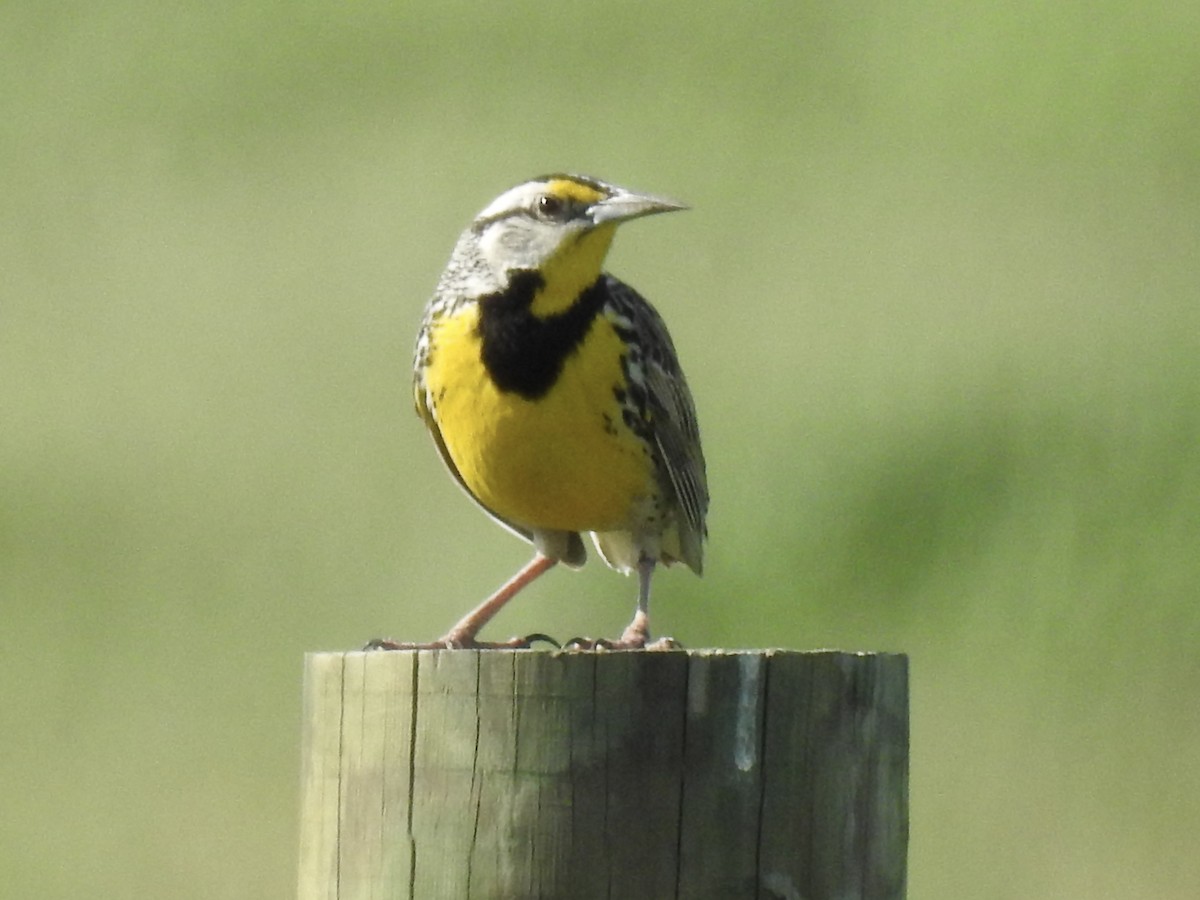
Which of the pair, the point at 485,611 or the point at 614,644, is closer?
the point at 614,644

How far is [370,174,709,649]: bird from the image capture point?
4.42 metres

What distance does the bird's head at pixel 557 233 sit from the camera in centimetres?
445

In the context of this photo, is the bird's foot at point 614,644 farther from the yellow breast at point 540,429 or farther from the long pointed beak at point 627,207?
the long pointed beak at point 627,207

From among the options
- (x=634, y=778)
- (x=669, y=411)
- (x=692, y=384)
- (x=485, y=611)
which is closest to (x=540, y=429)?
(x=669, y=411)

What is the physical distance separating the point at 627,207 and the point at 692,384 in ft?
13.0

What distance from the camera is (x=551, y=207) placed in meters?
4.48

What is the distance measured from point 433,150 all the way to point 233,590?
255cm

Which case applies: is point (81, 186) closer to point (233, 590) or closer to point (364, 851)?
point (233, 590)

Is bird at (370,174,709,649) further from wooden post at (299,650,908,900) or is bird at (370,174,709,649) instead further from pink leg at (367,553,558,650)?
wooden post at (299,650,908,900)

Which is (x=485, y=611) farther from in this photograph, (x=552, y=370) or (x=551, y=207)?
(x=551, y=207)

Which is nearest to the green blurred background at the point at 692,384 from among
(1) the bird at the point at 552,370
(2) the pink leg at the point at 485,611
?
(2) the pink leg at the point at 485,611

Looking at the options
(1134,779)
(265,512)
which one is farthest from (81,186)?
(1134,779)

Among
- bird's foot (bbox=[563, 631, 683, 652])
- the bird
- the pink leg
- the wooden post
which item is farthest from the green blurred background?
the wooden post

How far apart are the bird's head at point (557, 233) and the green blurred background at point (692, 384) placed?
96.1 inches
